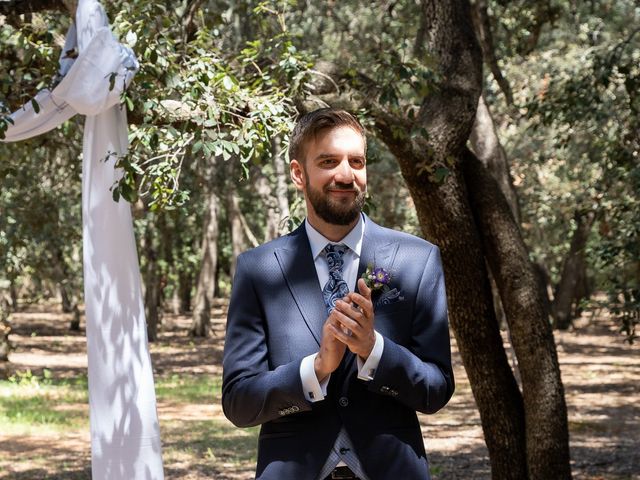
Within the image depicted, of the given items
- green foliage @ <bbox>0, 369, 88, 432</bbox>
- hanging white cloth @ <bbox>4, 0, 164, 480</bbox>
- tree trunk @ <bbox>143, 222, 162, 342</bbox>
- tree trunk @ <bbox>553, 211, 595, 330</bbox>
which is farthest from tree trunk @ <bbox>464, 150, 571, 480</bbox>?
tree trunk @ <bbox>143, 222, 162, 342</bbox>

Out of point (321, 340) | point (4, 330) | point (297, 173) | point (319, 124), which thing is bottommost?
point (4, 330)

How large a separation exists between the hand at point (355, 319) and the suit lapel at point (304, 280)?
0.29 meters

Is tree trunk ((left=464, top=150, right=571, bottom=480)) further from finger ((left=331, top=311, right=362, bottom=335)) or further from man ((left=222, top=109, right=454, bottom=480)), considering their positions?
finger ((left=331, top=311, right=362, bottom=335))

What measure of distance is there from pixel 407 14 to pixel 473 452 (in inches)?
322

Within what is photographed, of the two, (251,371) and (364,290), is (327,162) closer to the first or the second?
(364,290)

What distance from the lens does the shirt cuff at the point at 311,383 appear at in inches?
104

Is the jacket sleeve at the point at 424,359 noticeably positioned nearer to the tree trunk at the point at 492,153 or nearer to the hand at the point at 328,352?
the hand at the point at 328,352

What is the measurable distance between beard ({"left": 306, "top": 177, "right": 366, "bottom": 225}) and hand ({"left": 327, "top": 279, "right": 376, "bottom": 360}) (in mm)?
293

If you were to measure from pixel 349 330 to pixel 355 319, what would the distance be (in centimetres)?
4

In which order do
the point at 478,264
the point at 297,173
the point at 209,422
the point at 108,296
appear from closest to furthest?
the point at 297,173
the point at 108,296
the point at 478,264
the point at 209,422

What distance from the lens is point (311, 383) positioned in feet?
8.65

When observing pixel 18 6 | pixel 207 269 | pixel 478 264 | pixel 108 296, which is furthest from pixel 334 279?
pixel 207 269

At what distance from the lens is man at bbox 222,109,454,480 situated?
2.69 m

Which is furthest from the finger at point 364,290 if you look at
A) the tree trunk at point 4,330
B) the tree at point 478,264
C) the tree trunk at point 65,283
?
the tree trunk at point 65,283
